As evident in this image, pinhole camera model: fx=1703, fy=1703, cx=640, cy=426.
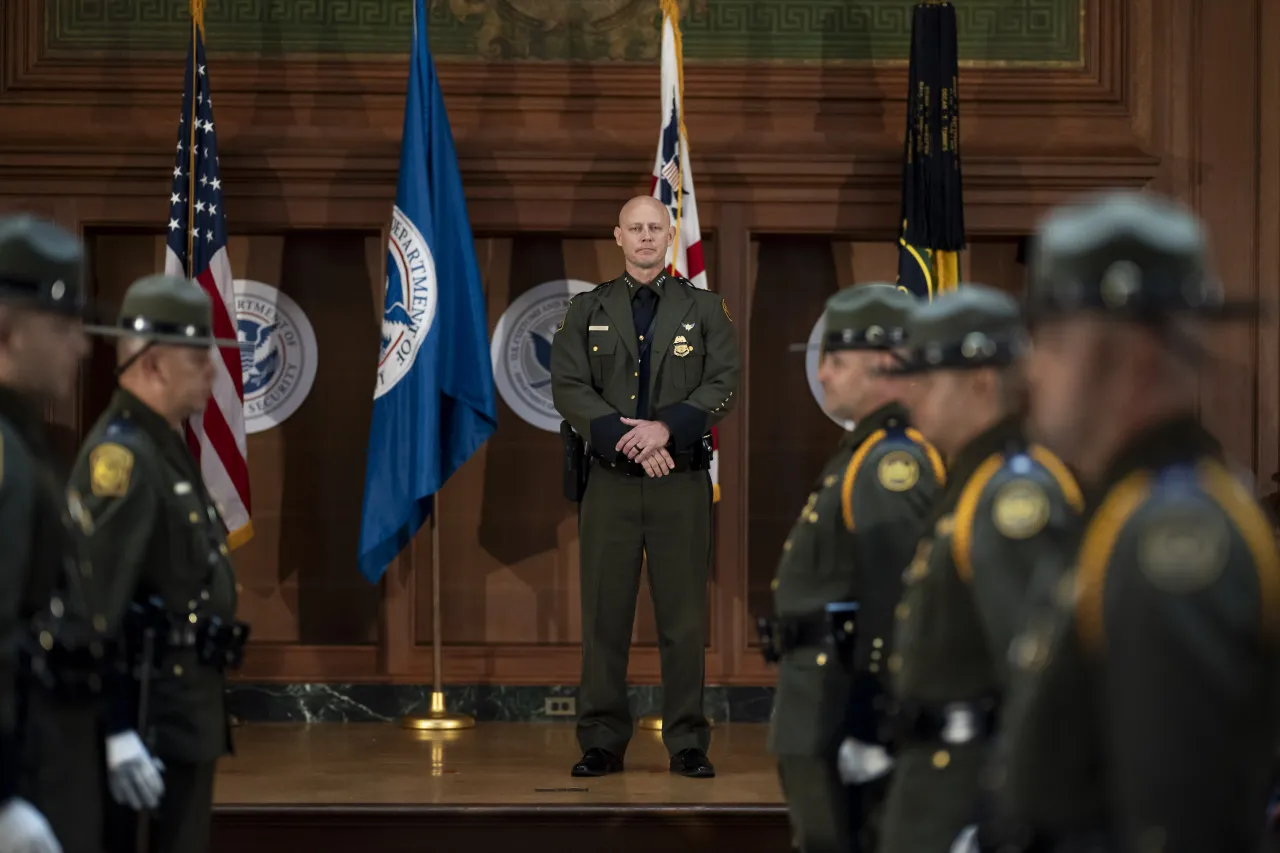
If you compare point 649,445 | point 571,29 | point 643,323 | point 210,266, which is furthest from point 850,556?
point 571,29

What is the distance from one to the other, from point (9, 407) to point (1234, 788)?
1.90 m

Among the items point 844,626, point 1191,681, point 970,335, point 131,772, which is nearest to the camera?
point 1191,681

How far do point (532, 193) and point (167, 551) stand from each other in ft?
11.2

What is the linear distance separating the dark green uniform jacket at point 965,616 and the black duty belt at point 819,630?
719 mm

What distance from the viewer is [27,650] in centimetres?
259

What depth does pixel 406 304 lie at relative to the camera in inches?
237

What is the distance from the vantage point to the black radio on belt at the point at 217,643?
3.25m

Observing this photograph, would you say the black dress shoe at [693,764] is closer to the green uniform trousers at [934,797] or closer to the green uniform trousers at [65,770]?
the green uniform trousers at [65,770]

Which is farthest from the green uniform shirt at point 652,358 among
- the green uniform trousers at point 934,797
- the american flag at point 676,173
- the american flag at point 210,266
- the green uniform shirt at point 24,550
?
the green uniform trousers at point 934,797

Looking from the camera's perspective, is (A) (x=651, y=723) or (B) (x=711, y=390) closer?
(B) (x=711, y=390)

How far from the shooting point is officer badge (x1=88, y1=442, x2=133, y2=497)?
315cm

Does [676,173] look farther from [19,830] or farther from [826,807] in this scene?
[19,830]

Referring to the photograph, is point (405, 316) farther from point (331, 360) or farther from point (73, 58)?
point (73, 58)

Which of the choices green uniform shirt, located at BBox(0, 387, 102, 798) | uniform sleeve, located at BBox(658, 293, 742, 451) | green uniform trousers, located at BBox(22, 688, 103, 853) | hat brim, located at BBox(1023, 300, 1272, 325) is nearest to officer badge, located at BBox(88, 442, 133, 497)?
green uniform shirt, located at BBox(0, 387, 102, 798)
